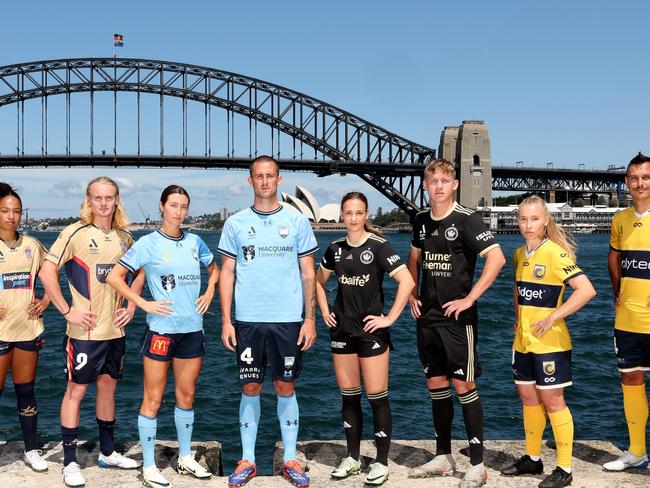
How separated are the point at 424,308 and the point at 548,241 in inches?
41.2

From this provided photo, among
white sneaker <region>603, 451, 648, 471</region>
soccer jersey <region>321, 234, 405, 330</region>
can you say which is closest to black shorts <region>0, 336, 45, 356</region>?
soccer jersey <region>321, 234, 405, 330</region>

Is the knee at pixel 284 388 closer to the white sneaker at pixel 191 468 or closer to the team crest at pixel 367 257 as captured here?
the white sneaker at pixel 191 468

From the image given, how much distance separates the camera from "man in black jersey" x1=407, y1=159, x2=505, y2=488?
4.24m

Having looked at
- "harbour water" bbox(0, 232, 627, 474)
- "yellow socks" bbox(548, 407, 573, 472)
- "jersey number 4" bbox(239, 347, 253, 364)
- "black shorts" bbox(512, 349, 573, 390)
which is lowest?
"harbour water" bbox(0, 232, 627, 474)

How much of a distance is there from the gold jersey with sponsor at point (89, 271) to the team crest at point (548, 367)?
10.5 feet

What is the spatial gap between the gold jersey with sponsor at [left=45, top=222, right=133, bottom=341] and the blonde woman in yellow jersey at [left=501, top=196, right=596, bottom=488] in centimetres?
310

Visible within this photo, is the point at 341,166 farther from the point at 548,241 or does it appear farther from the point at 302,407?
the point at 548,241

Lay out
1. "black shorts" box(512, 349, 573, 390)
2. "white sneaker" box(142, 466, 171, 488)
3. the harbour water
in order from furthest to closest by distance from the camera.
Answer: the harbour water, "black shorts" box(512, 349, 573, 390), "white sneaker" box(142, 466, 171, 488)

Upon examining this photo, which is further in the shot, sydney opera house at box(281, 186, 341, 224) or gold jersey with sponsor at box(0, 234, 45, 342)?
sydney opera house at box(281, 186, 341, 224)

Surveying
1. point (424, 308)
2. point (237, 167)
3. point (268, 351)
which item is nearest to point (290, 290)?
point (268, 351)

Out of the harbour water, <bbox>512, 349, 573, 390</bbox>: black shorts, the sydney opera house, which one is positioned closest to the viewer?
<bbox>512, 349, 573, 390</bbox>: black shorts

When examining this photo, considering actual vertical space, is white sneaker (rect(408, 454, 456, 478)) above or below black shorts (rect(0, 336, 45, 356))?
below

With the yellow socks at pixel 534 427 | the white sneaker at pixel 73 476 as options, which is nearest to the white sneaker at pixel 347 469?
the yellow socks at pixel 534 427

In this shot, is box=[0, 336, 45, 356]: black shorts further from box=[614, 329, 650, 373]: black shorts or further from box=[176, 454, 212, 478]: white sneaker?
box=[614, 329, 650, 373]: black shorts
